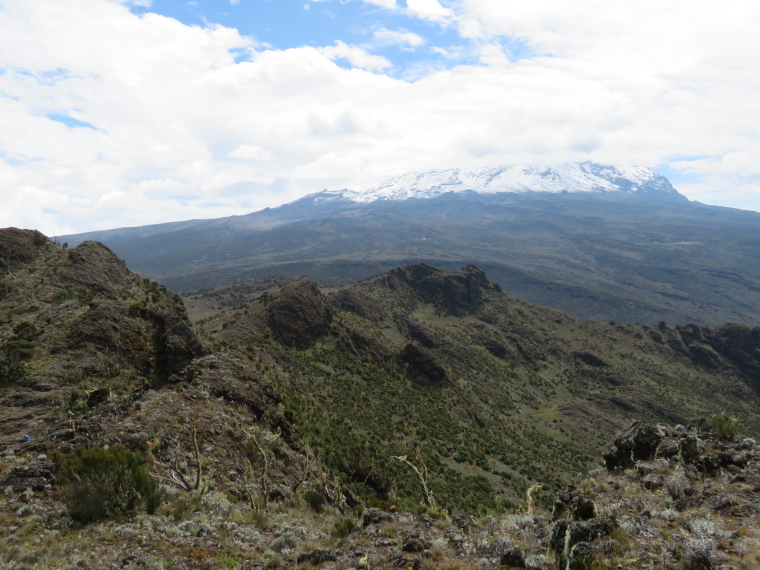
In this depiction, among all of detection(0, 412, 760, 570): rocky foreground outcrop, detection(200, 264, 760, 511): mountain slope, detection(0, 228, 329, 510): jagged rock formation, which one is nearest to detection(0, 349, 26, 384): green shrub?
detection(0, 228, 329, 510): jagged rock formation

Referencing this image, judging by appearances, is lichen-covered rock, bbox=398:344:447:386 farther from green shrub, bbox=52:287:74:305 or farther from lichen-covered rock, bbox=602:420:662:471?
green shrub, bbox=52:287:74:305

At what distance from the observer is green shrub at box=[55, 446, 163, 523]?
6832 millimetres

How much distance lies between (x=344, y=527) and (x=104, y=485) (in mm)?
5252

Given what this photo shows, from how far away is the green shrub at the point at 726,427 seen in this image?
1130cm

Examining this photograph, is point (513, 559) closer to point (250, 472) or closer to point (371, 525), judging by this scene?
point (371, 525)

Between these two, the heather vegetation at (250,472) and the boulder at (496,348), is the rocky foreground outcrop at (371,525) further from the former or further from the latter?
the boulder at (496,348)

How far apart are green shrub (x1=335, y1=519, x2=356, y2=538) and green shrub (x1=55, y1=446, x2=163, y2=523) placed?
4.09m

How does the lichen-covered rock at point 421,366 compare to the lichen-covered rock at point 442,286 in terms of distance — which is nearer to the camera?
the lichen-covered rock at point 421,366

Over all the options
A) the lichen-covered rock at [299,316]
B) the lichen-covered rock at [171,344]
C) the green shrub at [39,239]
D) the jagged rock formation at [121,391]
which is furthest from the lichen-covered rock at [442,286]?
the jagged rock formation at [121,391]

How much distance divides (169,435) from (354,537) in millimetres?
5797

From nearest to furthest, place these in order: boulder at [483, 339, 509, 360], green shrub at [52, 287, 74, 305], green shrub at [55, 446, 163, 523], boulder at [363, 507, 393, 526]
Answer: green shrub at [55, 446, 163, 523] → boulder at [363, 507, 393, 526] → green shrub at [52, 287, 74, 305] → boulder at [483, 339, 509, 360]

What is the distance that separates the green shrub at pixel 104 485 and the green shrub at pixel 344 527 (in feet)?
13.4

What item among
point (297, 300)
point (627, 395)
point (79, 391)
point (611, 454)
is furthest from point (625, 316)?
point (79, 391)

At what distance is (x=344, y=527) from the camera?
8914 millimetres
